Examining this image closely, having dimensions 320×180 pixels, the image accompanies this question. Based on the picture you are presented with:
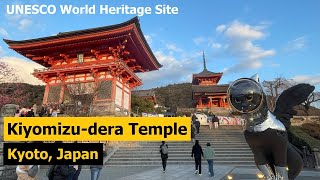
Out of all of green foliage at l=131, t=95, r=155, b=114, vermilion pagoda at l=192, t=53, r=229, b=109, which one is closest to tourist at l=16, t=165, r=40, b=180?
green foliage at l=131, t=95, r=155, b=114

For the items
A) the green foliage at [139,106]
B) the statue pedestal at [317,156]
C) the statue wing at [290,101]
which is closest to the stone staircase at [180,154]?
the statue pedestal at [317,156]

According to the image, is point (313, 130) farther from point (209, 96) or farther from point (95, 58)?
point (209, 96)

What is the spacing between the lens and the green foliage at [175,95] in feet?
252

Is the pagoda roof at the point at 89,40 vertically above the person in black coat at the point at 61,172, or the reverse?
the pagoda roof at the point at 89,40

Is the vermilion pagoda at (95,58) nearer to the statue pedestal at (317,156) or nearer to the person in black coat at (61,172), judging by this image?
the statue pedestal at (317,156)

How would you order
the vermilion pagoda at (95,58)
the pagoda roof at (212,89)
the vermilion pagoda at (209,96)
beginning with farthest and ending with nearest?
the pagoda roof at (212,89) < the vermilion pagoda at (209,96) < the vermilion pagoda at (95,58)

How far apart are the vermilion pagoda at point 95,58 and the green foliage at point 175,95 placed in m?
50.3

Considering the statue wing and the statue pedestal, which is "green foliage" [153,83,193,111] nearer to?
the statue pedestal

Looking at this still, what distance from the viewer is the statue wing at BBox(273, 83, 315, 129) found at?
332cm

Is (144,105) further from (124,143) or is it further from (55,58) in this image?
(124,143)

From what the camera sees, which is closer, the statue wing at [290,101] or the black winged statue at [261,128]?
the black winged statue at [261,128]

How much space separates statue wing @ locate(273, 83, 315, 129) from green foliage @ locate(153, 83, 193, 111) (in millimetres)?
69604

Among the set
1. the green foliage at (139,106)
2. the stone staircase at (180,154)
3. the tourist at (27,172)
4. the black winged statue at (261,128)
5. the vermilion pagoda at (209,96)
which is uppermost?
the vermilion pagoda at (209,96)

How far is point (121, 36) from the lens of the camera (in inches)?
811
